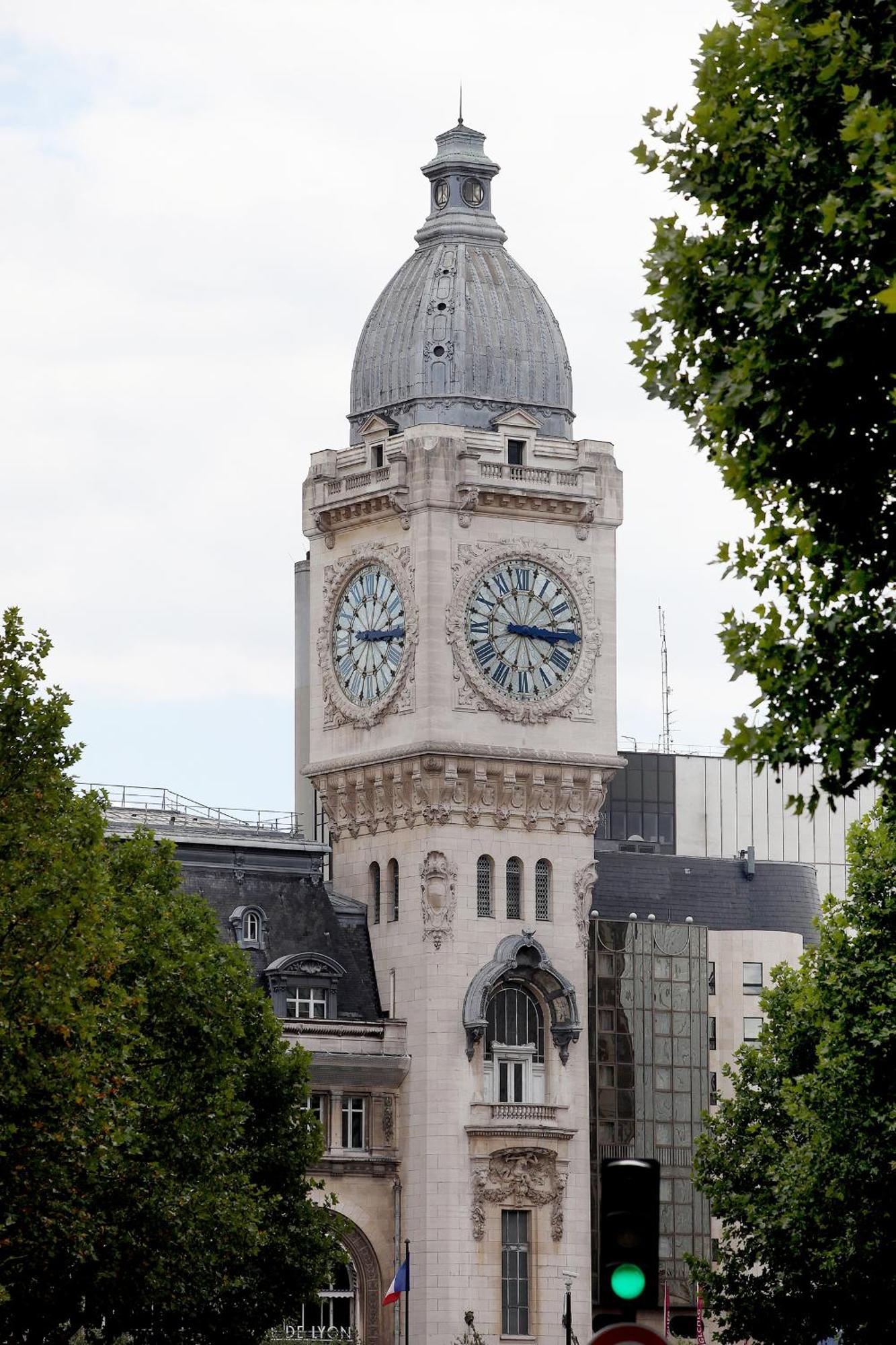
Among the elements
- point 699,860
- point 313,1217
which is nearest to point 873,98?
point 313,1217

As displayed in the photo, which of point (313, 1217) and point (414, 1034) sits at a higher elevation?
point (414, 1034)

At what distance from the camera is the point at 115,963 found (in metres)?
78.8

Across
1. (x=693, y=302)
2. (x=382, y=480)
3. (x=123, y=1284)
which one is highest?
(x=382, y=480)

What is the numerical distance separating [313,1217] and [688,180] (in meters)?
61.6

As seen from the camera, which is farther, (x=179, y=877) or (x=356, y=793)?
(x=356, y=793)

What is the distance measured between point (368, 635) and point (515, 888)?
37.3 feet

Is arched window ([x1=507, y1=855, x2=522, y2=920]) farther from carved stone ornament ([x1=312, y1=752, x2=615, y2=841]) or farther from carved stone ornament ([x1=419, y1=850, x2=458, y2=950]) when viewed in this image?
carved stone ornament ([x1=419, y1=850, x2=458, y2=950])

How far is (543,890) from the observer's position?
140750mm

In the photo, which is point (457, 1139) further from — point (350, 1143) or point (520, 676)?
point (520, 676)

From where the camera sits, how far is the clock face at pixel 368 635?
141 meters

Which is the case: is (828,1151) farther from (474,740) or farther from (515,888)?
(515,888)

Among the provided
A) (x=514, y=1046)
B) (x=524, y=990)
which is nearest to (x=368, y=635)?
(x=524, y=990)

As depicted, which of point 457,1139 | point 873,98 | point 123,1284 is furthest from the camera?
point 457,1139

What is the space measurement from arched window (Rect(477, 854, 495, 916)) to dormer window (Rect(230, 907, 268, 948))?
838 centimetres
